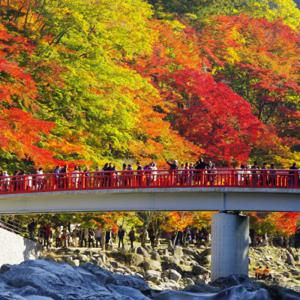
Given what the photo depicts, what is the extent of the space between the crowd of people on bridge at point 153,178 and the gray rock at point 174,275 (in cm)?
623

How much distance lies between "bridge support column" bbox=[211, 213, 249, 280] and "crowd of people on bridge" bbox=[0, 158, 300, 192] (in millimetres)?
1828

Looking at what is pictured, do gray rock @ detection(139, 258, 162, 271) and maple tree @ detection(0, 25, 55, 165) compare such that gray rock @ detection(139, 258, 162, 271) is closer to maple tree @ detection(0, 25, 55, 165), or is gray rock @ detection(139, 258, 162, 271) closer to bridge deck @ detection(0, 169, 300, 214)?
bridge deck @ detection(0, 169, 300, 214)

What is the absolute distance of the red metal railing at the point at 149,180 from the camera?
146ft

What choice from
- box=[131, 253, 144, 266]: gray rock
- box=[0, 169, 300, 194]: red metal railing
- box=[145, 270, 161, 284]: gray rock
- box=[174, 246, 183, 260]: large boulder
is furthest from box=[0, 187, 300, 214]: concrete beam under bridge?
box=[174, 246, 183, 260]: large boulder

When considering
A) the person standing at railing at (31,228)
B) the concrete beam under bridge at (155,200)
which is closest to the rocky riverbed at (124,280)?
the person standing at railing at (31,228)

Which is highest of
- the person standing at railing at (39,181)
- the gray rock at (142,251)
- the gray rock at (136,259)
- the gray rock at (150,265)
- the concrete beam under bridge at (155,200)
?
the person standing at railing at (39,181)

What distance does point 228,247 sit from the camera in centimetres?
4525

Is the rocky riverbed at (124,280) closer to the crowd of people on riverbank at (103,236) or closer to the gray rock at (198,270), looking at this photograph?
the gray rock at (198,270)

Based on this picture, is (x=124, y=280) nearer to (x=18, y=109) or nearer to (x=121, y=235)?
(x=121, y=235)

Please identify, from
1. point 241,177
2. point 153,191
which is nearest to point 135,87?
point 153,191

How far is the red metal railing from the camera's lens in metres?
44.6

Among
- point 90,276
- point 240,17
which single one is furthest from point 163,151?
point 240,17

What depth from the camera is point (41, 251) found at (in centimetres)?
5038

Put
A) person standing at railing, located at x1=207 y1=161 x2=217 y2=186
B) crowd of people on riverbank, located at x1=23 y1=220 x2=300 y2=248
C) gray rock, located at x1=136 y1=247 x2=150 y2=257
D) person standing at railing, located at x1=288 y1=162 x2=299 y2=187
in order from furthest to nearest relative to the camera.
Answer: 1. gray rock, located at x1=136 y1=247 x2=150 y2=257
2. crowd of people on riverbank, located at x1=23 y1=220 x2=300 y2=248
3. person standing at railing, located at x1=207 y1=161 x2=217 y2=186
4. person standing at railing, located at x1=288 y1=162 x2=299 y2=187
